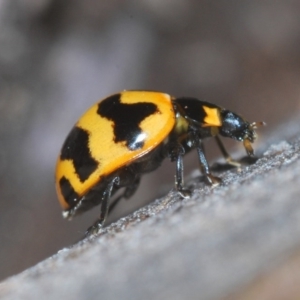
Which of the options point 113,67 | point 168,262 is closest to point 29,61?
point 113,67

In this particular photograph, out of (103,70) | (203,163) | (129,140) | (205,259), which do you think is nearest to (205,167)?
(203,163)

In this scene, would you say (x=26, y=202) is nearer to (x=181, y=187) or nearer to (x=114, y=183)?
(x=114, y=183)

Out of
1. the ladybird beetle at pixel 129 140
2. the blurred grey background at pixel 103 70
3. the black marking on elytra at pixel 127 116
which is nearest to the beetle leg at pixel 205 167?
the ladybird beetle at pixel 129 140

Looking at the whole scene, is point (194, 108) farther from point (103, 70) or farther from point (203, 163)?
point (103, 70)

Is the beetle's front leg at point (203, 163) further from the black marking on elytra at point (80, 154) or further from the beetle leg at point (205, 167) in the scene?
the black marking on elytra at point (80, 154)

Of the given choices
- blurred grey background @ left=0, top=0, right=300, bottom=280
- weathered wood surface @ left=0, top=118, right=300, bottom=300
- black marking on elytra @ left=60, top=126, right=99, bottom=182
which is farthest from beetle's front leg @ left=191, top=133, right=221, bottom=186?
blurred grey background @ left=0, top=0, right=300, bottom=280

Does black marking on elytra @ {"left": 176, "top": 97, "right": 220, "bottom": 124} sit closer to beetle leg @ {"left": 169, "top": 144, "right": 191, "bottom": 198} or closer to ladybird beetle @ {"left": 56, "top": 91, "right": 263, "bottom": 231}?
ladybird beetle @ {"left": 56, "top": 91, "right": 263, "bottom": 231}

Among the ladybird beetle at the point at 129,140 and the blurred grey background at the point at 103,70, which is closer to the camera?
the ladybird beetle at the point at 129,140
